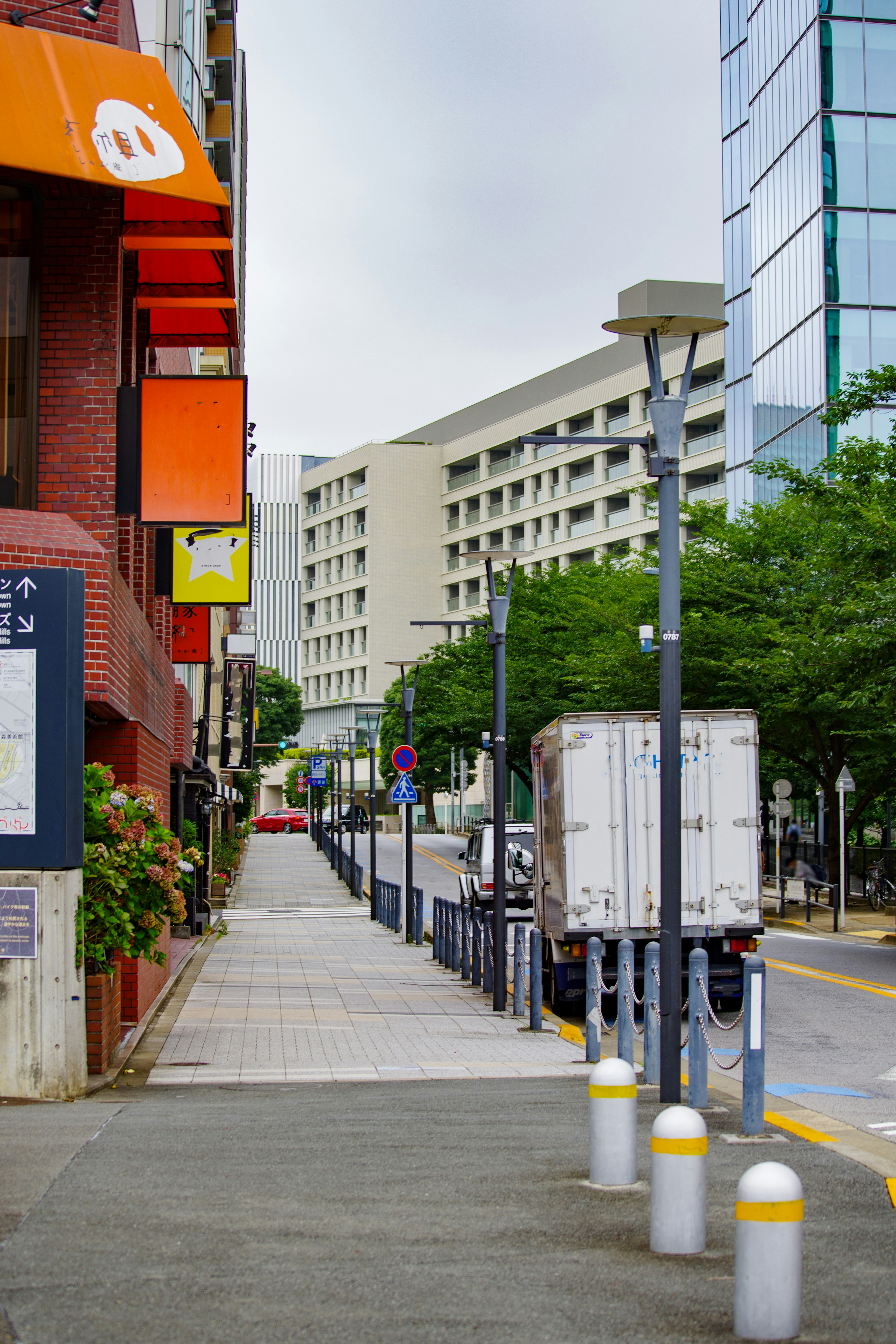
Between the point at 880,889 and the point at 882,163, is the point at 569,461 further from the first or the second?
the point at 880,889

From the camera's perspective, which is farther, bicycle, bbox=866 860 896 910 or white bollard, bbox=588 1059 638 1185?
bicycle, bbox=866 860 896 910

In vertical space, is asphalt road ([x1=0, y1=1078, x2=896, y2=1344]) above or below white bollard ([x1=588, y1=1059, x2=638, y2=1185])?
below

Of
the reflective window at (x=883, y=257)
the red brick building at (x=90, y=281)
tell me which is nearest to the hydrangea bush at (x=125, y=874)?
the red brick building at (x=90, y=281)

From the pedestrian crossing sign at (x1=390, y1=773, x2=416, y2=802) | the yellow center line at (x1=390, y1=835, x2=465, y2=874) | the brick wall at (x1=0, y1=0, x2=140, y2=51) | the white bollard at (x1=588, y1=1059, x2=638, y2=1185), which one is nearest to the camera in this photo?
the white bollard at (x1=588, y1=1059, x2=638, y2=1185)

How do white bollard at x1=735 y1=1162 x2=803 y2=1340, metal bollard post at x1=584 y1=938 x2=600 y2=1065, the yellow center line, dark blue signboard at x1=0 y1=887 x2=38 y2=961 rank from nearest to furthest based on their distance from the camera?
white bollard at x1=735 y1=1162 x2=803 y2=1340, dark blue signboard at x1=0 y1=887 x2=38 y2=961, metal bollard post at x1=584 y1=938 x2=600 y2=1065, the yellow center line

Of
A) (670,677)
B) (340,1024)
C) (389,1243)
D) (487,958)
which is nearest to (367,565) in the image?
(487,958)

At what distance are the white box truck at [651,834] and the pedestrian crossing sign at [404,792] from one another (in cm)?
1183

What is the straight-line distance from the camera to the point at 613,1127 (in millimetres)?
7324

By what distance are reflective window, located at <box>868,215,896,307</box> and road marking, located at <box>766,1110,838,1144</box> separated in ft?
147

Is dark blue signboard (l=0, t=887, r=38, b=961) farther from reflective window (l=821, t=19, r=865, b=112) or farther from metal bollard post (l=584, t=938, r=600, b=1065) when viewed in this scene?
reflective window (l=821, t=19, r=865, b=112)

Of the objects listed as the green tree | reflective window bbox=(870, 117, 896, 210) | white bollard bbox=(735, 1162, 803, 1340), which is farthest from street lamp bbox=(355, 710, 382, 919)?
the green tree

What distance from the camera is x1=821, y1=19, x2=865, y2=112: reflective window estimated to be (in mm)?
51094

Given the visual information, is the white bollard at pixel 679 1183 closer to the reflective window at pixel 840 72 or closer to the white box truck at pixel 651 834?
the white box truck at pixel 651 834

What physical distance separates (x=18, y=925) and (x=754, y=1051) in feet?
15.9
